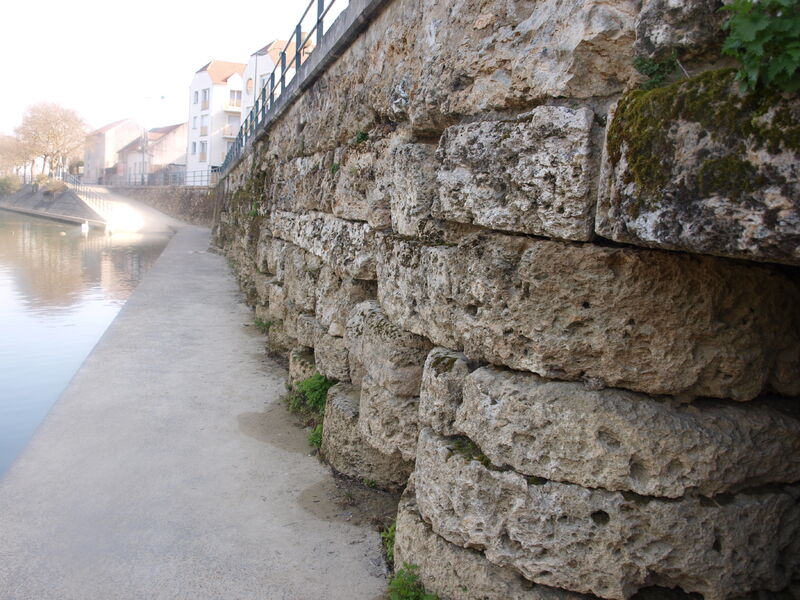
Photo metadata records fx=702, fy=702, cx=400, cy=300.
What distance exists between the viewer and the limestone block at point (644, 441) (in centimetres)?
244

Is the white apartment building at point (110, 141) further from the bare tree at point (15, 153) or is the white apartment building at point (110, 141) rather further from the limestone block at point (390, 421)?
the limestone block at point (390, 421)

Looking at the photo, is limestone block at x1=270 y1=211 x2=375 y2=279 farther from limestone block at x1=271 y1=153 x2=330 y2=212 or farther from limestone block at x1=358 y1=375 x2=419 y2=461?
limestone block at x1=358 y1=375 x2=419 y2=461

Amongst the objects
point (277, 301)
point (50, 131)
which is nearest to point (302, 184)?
point (277, 301)

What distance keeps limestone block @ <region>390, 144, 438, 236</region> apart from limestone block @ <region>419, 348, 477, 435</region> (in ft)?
2.43

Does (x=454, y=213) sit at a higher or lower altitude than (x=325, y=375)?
higher

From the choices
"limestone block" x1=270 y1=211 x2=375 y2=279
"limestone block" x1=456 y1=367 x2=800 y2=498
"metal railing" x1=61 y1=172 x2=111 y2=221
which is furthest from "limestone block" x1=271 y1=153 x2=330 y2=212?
"metal railing" x1=61 y1=172 x2=111 y2=221

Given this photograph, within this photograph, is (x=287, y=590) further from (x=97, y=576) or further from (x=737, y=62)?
(x=737, y=62)

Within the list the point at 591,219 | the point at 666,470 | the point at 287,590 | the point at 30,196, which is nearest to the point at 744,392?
the point at 666,470

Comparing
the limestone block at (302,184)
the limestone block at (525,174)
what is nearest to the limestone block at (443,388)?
the limestone block at (525,174)

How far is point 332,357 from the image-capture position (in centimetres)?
505

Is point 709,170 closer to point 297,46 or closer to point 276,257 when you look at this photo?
point 276,257

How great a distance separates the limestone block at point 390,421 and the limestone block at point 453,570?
478 millimetres

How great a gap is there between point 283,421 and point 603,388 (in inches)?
136

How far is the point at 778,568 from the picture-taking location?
8.36 ft
